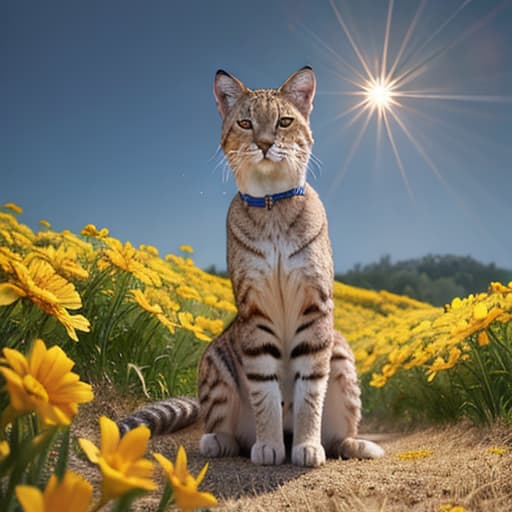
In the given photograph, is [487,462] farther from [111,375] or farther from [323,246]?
[111,375]

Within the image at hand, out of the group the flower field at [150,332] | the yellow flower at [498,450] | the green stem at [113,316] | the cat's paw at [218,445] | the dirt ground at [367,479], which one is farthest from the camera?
the green stem at [113,316]

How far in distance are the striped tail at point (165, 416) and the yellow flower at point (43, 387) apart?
2172 millimetres

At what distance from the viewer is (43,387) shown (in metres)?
1.43

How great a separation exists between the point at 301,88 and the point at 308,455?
7.28 ft

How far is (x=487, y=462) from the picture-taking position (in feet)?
9.89

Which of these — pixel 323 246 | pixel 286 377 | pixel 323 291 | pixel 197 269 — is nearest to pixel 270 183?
pixel 323 246

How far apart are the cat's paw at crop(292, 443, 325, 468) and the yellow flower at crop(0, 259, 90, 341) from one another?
1587 mm

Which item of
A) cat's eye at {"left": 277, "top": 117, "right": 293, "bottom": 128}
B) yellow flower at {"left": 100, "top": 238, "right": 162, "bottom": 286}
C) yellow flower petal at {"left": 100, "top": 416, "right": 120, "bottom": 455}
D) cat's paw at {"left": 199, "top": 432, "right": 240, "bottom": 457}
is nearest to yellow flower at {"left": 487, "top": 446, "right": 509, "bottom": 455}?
cat's paw at {"left": 199, "top": 432, "right": 240, "bottom": 457}

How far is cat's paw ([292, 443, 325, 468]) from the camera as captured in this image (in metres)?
3.29

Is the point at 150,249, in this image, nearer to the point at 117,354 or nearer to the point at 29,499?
the point at 117,354

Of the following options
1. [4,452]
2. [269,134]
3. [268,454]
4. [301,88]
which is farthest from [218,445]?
[4,452]

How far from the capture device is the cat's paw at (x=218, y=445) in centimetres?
370

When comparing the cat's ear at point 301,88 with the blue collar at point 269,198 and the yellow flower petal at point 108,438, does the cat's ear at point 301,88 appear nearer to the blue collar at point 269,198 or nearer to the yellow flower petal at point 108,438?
the blue collar at point 269,198

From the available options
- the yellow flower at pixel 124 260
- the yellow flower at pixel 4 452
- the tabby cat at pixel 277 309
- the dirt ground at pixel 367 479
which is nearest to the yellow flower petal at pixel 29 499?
the yellow flower at pixel 4 452
